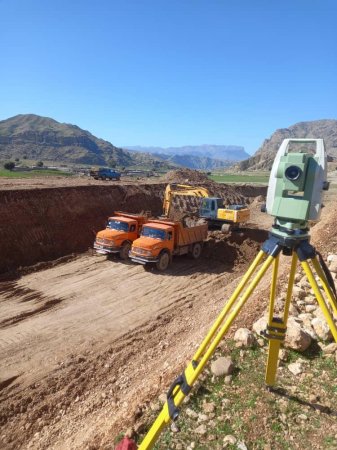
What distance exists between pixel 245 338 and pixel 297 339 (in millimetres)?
848

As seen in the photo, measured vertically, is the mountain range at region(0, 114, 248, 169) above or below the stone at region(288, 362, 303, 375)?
above

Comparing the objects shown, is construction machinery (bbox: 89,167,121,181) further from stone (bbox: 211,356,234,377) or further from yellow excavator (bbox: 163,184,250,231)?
stone (bbox: 211,356,234,377)

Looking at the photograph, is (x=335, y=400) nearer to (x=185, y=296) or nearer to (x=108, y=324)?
(x=108, y=324)

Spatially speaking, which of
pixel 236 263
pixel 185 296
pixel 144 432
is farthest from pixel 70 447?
pixel 236 263

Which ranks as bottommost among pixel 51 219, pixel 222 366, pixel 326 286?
pixel 51 219

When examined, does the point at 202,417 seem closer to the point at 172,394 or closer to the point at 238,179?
the point at 172,394

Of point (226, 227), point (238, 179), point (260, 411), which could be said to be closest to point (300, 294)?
point (260, 411)

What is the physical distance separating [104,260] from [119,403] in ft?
37.1

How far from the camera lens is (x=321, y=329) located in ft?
19.3

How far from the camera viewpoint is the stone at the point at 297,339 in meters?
5.54

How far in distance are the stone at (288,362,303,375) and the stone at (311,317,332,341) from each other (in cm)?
82

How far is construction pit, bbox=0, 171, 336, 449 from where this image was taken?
21.6ft

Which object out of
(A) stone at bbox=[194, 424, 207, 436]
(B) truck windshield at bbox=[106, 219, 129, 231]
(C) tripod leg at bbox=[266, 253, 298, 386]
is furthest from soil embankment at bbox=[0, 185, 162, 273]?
(C) tripod leg at bbox=[266, 253, 298, 386]

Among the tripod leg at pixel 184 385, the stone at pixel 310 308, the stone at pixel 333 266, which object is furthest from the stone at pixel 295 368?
the stone at pixel 333 266
